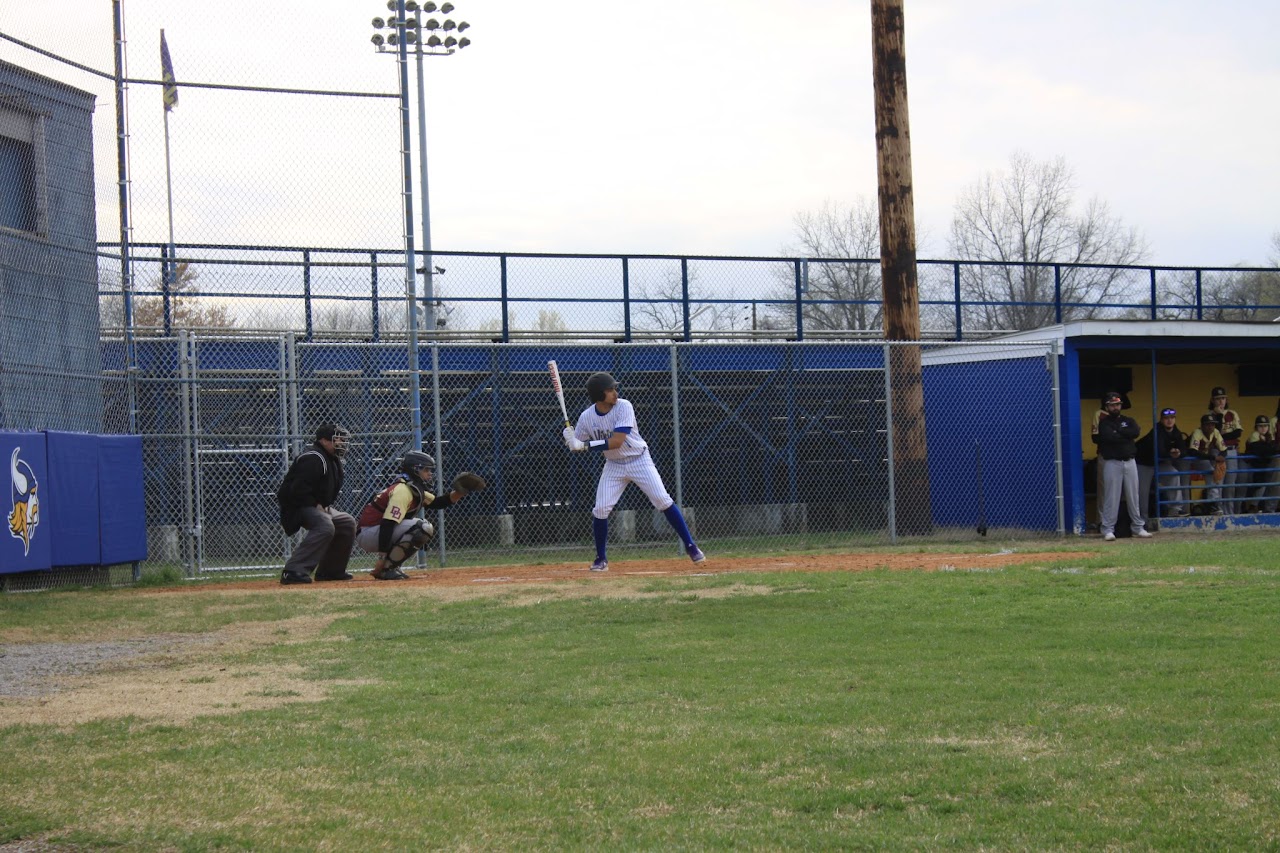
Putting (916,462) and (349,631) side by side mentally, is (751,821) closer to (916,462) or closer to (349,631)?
(349,631)

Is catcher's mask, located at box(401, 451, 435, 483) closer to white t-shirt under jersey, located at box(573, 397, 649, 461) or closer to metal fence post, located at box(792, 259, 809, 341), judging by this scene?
white t-shirt under jersey, located at box(573, 397, 649, 461)

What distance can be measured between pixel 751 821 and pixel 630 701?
2169 millimetres

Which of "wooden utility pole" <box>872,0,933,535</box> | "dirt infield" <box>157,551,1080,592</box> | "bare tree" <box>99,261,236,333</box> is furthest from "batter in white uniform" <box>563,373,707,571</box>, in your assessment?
"wooden utility pole" <box>872,0,933,535</box>

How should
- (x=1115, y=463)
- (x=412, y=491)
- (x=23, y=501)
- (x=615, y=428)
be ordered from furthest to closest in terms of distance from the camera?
(x=1115, y=463), (x=615, y=428), (x=412, y=491), (x=23, y=501)

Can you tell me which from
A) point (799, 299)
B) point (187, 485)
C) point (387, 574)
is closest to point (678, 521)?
point (387, 574)

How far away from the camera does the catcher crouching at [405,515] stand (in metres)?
13.4

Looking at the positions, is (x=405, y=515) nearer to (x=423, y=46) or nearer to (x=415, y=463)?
A: (x=415, y=463)

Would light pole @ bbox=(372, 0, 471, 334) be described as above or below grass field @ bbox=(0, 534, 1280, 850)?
above

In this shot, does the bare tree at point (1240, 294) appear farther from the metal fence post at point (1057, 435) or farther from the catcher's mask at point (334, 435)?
the catcher's mask at point (334, 435)

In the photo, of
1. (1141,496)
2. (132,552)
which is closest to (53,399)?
(132,552)

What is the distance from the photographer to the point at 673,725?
20.1 feet

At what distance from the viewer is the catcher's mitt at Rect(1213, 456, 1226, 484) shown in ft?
64.7

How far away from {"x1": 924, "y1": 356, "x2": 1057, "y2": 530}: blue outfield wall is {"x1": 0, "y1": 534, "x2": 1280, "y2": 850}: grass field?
8.51 metres

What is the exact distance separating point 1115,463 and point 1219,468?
2.84m
